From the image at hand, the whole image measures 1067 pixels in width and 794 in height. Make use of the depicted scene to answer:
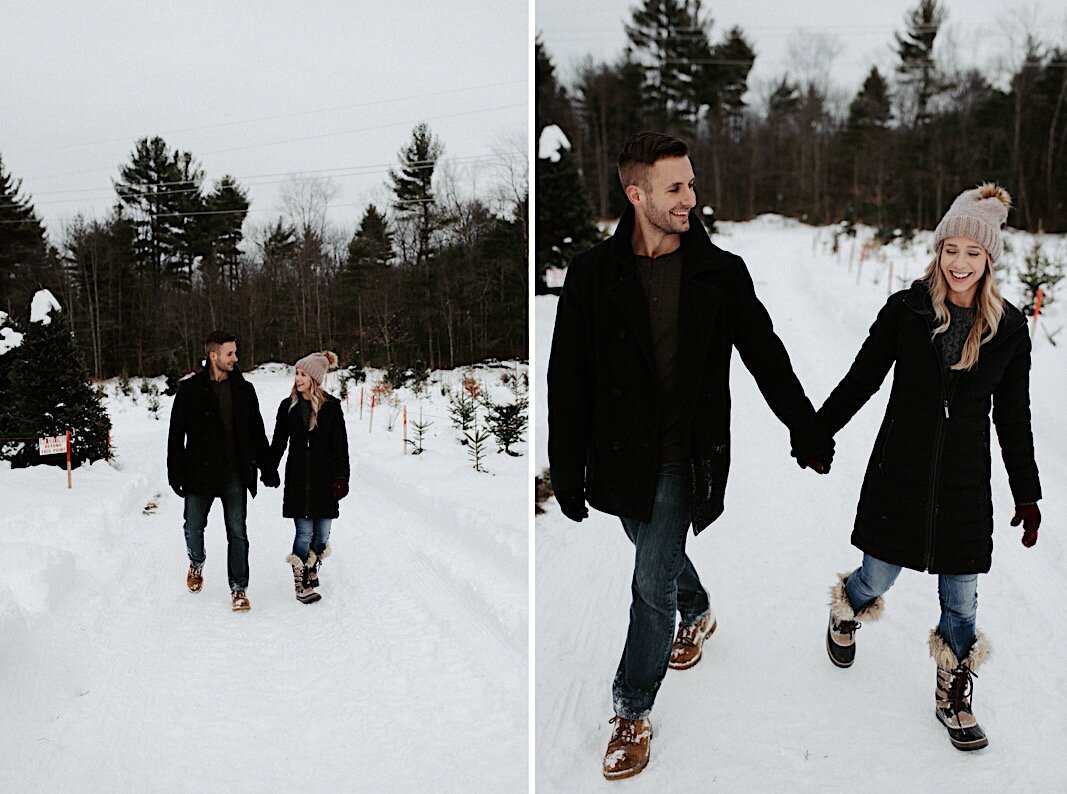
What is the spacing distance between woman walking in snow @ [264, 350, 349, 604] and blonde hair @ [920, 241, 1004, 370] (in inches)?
65.2

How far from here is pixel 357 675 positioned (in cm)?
244

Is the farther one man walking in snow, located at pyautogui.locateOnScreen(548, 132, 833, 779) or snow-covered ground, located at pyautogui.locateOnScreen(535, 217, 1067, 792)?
snow-covered ground, located at pyautogui.locateOnScreen(535, 217, 1067, 792)

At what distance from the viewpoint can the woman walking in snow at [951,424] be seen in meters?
1.84

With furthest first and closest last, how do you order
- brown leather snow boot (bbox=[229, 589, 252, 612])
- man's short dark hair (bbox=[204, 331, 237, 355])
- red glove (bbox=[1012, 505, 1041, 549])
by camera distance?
brown leather snow boot (bbox=[229, 589, 252, 612]) → man's short dark hair (bbox=[204, 331, 237, 355]) → red glove (bbox=[1012, 505, 1041, 549])

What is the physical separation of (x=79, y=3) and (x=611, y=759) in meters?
2.65

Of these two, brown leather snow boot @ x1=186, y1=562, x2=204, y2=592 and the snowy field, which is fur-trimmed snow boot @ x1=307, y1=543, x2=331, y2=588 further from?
brown leather snow boot @ x1=186, y1=562, x2=204, y2=592

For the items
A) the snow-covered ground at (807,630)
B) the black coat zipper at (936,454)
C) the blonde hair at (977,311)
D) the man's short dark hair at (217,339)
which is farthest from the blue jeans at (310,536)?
the blonde hair at (977,311)

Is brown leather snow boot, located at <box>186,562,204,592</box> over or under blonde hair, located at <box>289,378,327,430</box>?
under

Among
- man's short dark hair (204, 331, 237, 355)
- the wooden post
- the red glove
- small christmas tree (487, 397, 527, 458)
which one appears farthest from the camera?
small christmas tree (487, 397, 527, 458)

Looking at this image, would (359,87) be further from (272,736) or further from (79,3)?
(272,736)

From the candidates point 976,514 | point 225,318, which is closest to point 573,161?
point 225,318

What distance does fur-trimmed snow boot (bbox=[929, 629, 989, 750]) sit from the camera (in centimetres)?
195

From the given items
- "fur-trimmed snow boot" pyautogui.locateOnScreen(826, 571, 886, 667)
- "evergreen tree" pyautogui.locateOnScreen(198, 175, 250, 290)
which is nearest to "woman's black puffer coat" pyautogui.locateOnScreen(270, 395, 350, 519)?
"evergreen tree" pyautogui.locateOnScreen(198, 175, 250, 290)

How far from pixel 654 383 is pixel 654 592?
1.66ft
